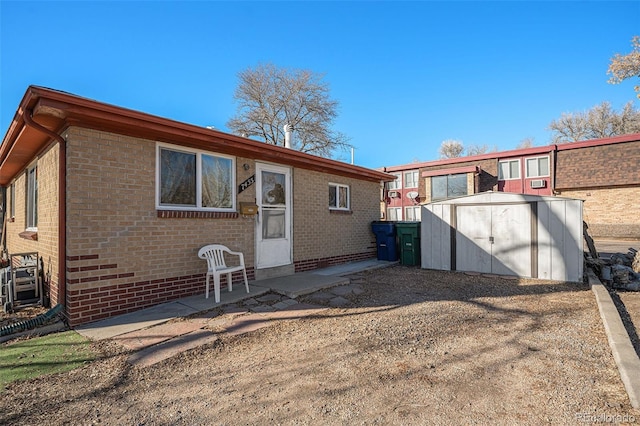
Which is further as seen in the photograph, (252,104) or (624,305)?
(252,104)

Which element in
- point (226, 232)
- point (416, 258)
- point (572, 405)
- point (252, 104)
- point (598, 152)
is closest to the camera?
point (572, 405)

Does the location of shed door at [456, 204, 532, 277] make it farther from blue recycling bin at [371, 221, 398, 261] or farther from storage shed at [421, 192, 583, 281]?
blue recycling bin at [371, 221, 398, 261]

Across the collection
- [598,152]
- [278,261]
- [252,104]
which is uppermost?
[252,104]

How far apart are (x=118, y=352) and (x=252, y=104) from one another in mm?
22130

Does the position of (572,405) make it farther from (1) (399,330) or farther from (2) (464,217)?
(2) (464,217)

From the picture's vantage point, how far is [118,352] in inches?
135

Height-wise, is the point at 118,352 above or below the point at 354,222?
below

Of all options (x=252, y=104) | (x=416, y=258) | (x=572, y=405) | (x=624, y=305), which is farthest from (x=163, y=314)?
(x=252, y=104)

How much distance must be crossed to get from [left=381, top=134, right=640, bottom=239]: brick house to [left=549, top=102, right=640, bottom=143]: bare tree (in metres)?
13.6

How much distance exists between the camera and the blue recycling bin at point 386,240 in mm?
9641

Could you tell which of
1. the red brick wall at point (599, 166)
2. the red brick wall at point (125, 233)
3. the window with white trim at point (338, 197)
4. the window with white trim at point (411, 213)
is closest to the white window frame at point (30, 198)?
the red brick wall at point (125, 233)

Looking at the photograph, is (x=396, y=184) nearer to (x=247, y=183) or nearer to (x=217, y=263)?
(x=247, y=183)

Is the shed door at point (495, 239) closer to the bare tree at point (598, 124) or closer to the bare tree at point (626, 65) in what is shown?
the bare tree at point (626, 65)

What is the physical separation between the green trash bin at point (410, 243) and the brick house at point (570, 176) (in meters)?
9.22
